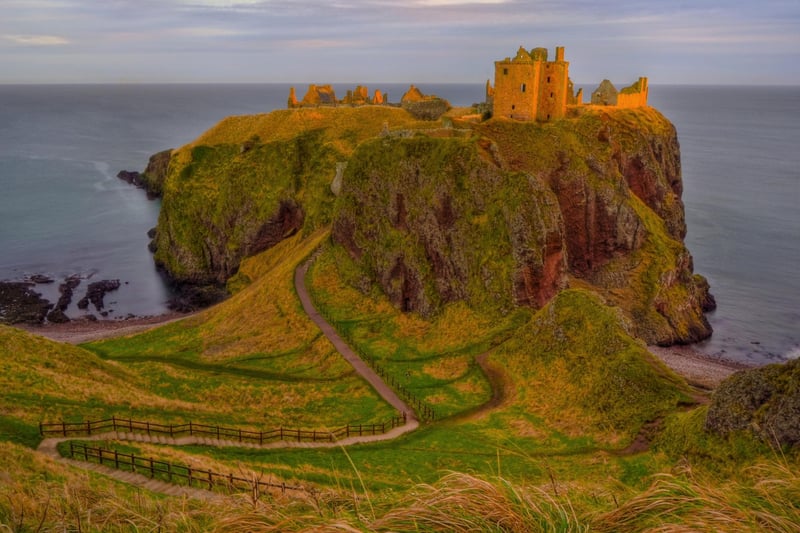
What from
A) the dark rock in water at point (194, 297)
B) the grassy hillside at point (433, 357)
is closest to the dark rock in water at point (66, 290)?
the dark rock in water at point (194, 297)

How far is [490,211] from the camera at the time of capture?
61.4 meters

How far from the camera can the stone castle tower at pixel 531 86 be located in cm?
7319

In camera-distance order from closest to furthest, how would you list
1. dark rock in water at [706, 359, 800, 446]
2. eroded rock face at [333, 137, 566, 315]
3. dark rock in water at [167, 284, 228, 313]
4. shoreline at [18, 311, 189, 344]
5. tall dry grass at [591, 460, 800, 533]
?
tall dry grass at [591, 460, 800, 533] → dark rock in water at [706, 359, 800, 446] → eroded rock face at [333, 137, 566, 315] → shoreline at [18, 311, 189, 344] → dark rock in water at [167, 284, 228, 313]

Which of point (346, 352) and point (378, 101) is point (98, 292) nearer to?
point (346, 352)

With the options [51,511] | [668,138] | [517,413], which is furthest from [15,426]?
[668,138]

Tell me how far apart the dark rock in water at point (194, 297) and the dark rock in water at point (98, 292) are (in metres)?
9.26

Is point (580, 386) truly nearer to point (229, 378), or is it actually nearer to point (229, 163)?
point (229, 378)

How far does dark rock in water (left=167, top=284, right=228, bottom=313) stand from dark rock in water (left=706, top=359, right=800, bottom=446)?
242ft

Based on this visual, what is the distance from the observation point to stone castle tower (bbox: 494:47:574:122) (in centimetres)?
7319

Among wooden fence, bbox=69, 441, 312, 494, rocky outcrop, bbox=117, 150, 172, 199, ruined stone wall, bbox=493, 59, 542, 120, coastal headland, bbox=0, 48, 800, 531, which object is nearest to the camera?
coastal headland, bbox=0, 48, 800, 531

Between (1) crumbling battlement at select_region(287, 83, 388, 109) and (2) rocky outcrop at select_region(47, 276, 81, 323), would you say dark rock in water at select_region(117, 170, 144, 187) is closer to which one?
(1) crumbling battlement at select_region(287, 83, 388, 109)

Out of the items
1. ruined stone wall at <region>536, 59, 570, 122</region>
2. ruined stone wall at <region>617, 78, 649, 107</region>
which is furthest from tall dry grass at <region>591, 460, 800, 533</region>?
ruined stone wall at <region>617, 78, 649, 107</region>

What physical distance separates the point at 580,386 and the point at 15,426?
1337 inches

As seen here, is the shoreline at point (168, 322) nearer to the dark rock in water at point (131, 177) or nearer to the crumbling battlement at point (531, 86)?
the crumbling battlement at point (531, 86)
